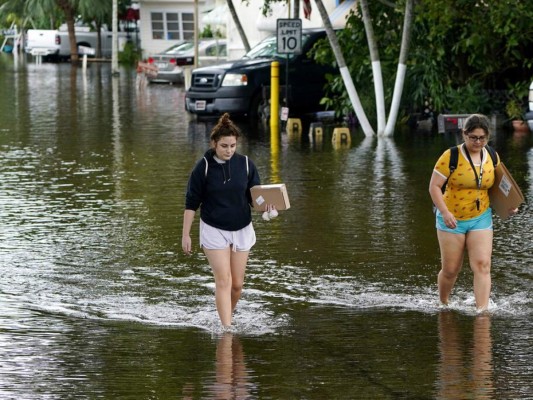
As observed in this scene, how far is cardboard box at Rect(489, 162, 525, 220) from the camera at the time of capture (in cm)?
903

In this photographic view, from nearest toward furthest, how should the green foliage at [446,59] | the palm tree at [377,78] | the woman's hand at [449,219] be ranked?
1. the woman's hand at [449,219]
2. the palm tree at [377,78]
3. the green foliage at [446,59]

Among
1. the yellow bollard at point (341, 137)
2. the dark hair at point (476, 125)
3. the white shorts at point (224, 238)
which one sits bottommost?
the yellow bollard at point (341, 137)

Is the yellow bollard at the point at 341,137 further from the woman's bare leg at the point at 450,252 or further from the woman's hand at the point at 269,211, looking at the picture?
the woman's hand at the point at 269,211

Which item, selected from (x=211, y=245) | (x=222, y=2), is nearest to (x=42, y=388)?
(x=211, y=245)

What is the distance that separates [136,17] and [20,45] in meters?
7.85

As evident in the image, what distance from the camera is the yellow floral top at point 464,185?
8953mm

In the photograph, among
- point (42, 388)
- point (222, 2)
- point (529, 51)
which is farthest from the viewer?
point (222, 2)

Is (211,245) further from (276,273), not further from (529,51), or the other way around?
(529,51)

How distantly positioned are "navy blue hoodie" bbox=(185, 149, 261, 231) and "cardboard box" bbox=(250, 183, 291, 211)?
69 millimetres

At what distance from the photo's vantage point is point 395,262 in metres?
11.2

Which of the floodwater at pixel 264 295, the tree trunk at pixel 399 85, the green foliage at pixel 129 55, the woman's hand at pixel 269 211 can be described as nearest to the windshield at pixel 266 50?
the tree trunk at pixel 399 85

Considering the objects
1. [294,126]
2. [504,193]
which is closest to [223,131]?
[504,193]

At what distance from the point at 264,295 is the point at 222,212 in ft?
4.82

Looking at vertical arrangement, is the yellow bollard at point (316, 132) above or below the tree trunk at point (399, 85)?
below
